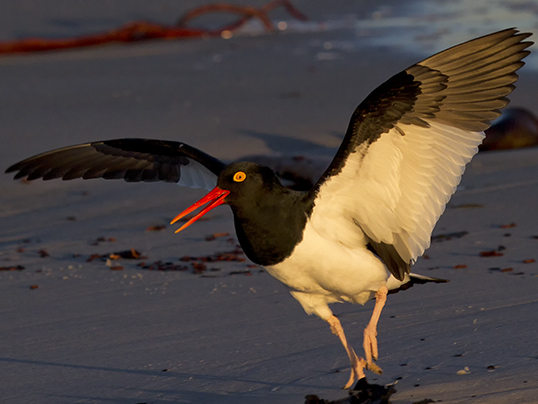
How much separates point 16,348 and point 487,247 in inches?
120

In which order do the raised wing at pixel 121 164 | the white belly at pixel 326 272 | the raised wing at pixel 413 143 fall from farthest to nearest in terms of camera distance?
the raised wing at pixel 121 164 < the white belly at pixel 326 272 < the raised wing at pixel 413 143

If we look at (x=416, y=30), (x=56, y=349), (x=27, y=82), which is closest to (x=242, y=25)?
(x=416, y=30)

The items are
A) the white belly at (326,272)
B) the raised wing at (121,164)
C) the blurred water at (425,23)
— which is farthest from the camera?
the blurred water at (425,23)

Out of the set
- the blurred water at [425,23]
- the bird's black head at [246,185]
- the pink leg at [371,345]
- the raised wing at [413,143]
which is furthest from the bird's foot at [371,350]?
the blurred water at [425,23]

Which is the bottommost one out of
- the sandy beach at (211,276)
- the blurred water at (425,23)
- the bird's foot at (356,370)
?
the bird's foot at (356,370)

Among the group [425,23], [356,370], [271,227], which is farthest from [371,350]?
[425,23]

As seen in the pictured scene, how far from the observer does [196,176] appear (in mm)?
4965

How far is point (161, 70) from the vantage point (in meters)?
12.0

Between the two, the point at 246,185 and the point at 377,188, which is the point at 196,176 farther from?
the point at 377,188

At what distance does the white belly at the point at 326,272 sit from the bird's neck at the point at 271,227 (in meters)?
0.05

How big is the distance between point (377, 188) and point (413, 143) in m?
0.27

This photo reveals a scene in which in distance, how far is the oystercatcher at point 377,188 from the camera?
12.5ft

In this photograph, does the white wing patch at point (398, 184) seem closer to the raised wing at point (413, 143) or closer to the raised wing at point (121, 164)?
the raised wing at point (413, 143)

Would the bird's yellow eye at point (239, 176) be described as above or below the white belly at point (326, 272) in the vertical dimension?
above
